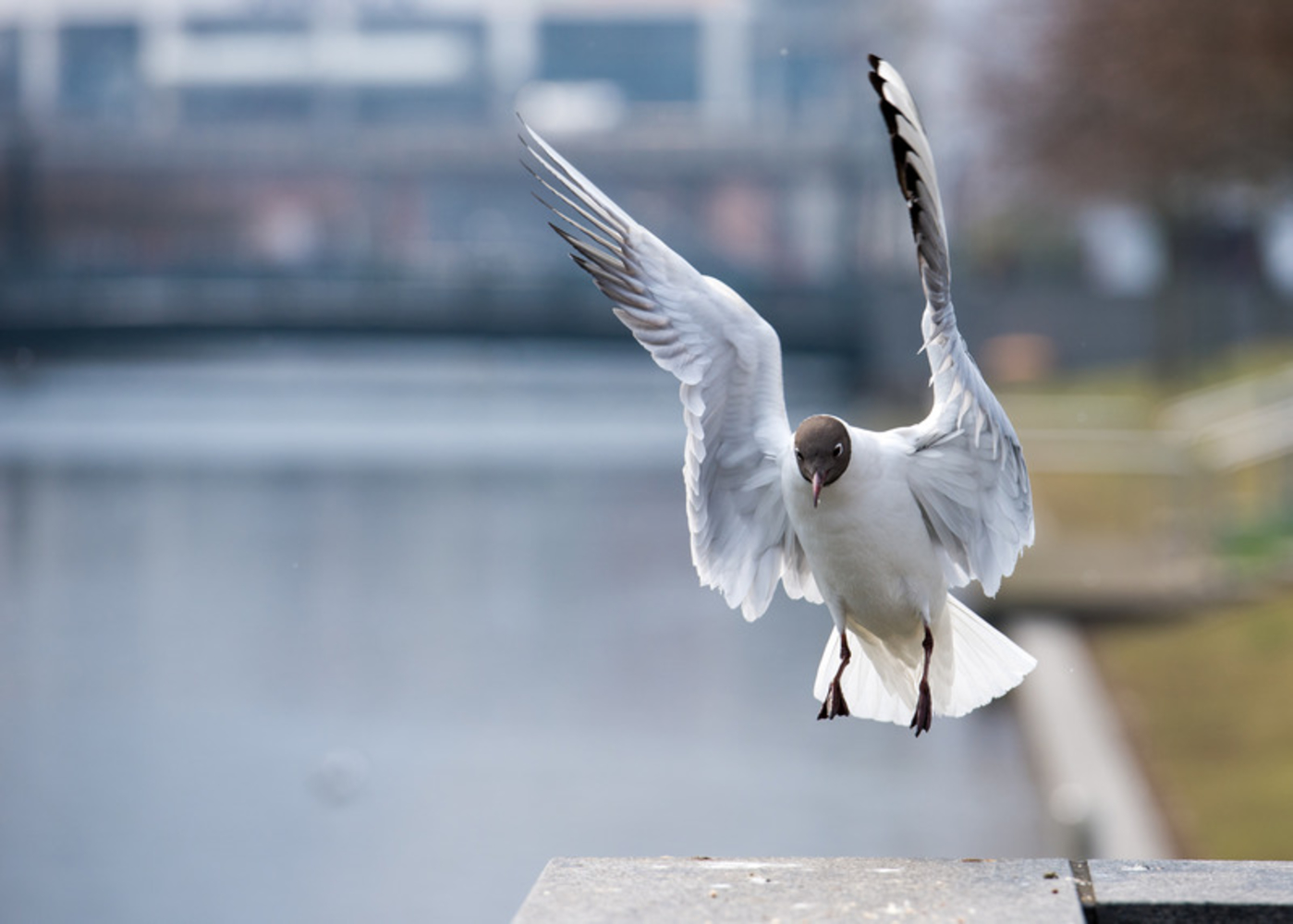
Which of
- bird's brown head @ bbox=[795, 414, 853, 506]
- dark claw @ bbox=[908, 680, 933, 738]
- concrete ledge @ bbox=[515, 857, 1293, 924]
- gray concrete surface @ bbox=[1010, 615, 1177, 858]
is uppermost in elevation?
bird's brown head @ bbox=[795, 414, 853, 506]

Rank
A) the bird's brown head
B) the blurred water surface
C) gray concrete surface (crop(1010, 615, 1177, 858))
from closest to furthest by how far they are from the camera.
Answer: the bird's brown head, gray concrete surface (crop(1010, 615, 1177, 858)), the blurred water surface

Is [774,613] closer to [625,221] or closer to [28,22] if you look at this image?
[625,221]

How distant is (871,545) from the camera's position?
11.0 ft

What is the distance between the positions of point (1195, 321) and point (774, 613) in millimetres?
19167

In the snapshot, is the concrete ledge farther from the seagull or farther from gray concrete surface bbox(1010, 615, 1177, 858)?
gray concrete surface bbox(1010, 615, 1177, 858)

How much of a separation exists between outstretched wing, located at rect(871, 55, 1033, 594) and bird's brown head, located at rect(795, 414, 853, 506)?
0.21 metres

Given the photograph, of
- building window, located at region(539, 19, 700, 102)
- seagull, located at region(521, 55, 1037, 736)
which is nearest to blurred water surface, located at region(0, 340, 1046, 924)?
seagull, located at region(521, 55, 1037, 736)

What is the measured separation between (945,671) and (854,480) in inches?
21.9

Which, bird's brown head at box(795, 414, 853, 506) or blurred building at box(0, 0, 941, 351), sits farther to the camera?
blurred building at box(0, 0, 941, 351)

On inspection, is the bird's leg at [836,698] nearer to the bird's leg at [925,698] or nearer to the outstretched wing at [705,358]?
the bird's leg at [925,698]

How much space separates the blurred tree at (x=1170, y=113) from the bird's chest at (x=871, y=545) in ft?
21.4

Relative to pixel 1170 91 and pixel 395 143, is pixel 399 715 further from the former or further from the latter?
pixel 395 143

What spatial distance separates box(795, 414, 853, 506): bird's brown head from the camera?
3.15m

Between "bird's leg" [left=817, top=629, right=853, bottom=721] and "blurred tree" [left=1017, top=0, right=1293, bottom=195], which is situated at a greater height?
"blurred tree" [left=1017, top=0, right=1293, bottom=195]
